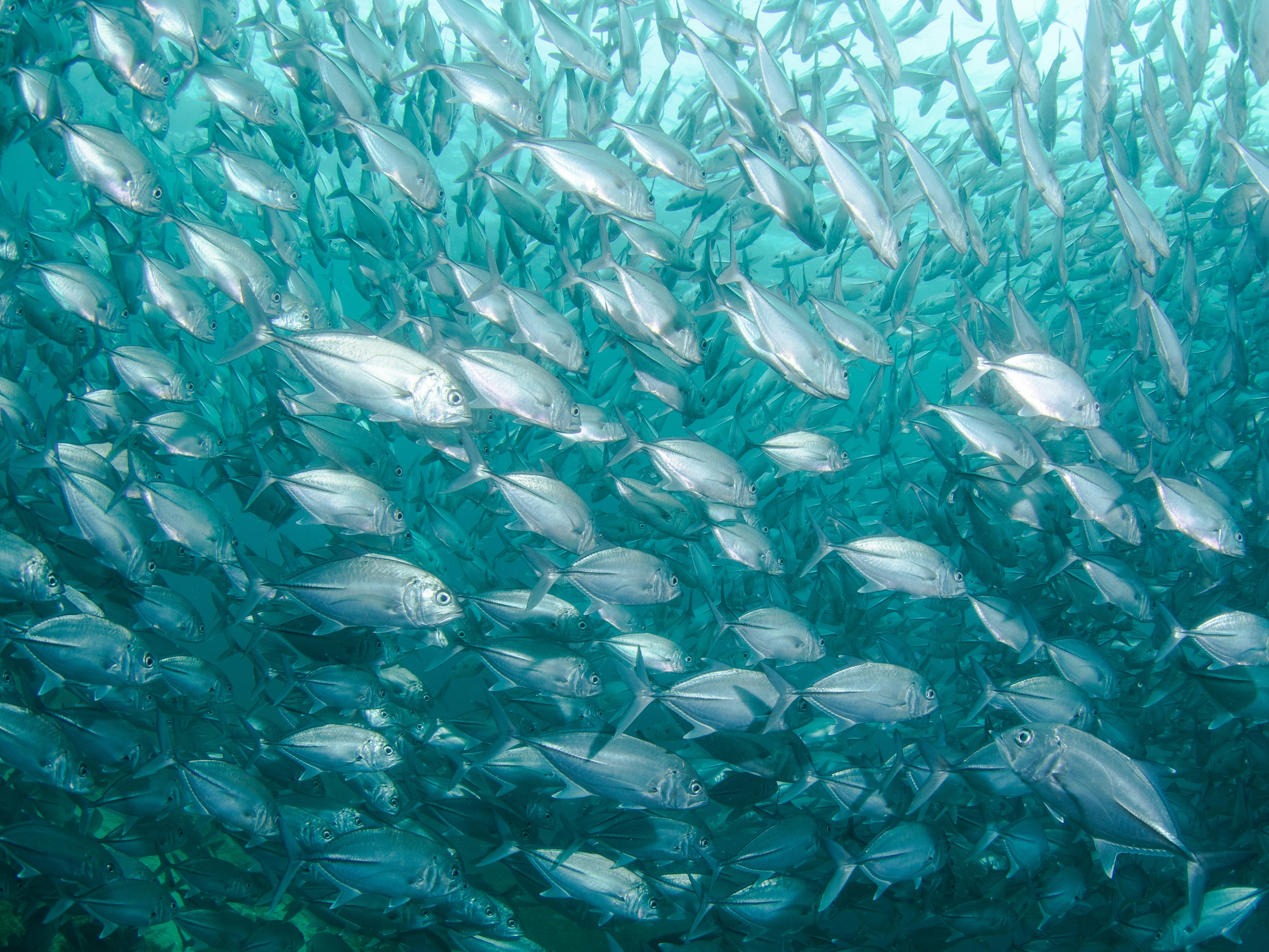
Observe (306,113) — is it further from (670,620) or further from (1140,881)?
(1140,881)

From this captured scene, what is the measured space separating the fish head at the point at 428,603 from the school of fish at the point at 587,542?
0.02 metres

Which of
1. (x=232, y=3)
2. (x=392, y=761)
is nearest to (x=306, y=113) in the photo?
(x=232, y=3)

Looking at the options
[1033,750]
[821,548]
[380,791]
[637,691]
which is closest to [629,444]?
[821,548]

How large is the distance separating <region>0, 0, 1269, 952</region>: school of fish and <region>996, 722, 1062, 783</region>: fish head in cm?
2

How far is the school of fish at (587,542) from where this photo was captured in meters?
3.48

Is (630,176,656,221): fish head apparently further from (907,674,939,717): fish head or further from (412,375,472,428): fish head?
(907,674,939,717): fish head

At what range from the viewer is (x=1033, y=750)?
8.75 ft

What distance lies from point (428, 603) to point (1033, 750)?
3068mm

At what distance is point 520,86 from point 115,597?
4.53 m

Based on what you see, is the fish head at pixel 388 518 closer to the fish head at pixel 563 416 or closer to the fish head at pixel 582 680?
the fish head at pixel 563 416

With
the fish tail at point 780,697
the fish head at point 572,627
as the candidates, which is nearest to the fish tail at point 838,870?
the fish tail at point 780,697

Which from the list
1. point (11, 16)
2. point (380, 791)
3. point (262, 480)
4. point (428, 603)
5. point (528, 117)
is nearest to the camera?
point (428, 603)

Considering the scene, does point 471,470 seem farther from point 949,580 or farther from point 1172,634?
point 1172,634

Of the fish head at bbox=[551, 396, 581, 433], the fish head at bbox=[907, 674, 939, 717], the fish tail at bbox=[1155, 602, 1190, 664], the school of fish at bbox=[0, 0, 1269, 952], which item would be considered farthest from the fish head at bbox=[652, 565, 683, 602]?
the fish tail at bbox=[1155, 602, 1190, 664]
